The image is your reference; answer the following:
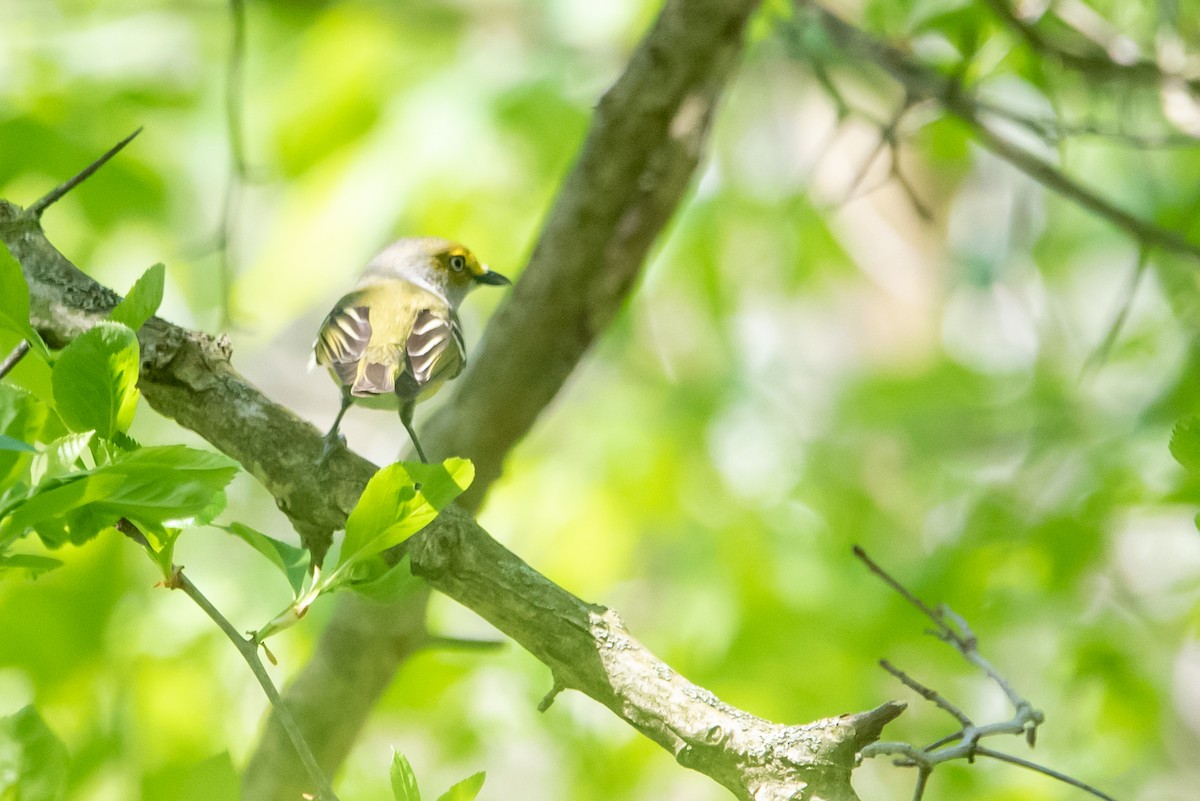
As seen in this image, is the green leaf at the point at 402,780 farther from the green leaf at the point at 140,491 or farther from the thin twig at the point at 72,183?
the thin twig at the point at 72,183

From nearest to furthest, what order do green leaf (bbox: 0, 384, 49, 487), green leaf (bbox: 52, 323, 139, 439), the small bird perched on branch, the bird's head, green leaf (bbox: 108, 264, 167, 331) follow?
green leaf (bbox: 0, 384, 49, 487) < green leaf (bbox: 52, 323, 139, 439) < green leaf (bbox: 108, 264, 167, 331) < the small bird perched on branch < the bird's head

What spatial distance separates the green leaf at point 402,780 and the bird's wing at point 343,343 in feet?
5.46

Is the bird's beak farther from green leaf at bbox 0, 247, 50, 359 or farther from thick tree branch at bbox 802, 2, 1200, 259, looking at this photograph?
green leaf at bbox 0, 247, 50, 359

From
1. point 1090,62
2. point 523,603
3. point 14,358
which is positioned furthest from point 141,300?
point 1090,62

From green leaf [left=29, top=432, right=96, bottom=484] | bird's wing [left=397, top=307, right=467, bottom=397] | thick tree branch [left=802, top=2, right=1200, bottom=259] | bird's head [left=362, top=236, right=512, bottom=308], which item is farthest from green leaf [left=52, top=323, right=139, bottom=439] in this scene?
bird's head [left=362, top=236, right=512, bottom=308]

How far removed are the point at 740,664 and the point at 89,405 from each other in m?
2.81

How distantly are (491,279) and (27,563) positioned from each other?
306 cm

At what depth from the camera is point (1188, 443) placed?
1442mm

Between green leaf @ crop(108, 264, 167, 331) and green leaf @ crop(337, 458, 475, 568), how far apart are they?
0.39 metres

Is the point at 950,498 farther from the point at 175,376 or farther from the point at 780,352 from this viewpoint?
the point at 175,376

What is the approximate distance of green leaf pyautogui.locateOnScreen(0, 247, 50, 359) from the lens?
1.36 m

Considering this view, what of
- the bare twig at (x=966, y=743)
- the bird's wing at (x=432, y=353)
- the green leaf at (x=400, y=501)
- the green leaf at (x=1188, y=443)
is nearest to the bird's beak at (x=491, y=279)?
the bird's wing at (x=432, y=353)

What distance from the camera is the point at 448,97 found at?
4258mm

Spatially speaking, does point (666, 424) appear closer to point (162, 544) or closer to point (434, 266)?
point (434, 266)
